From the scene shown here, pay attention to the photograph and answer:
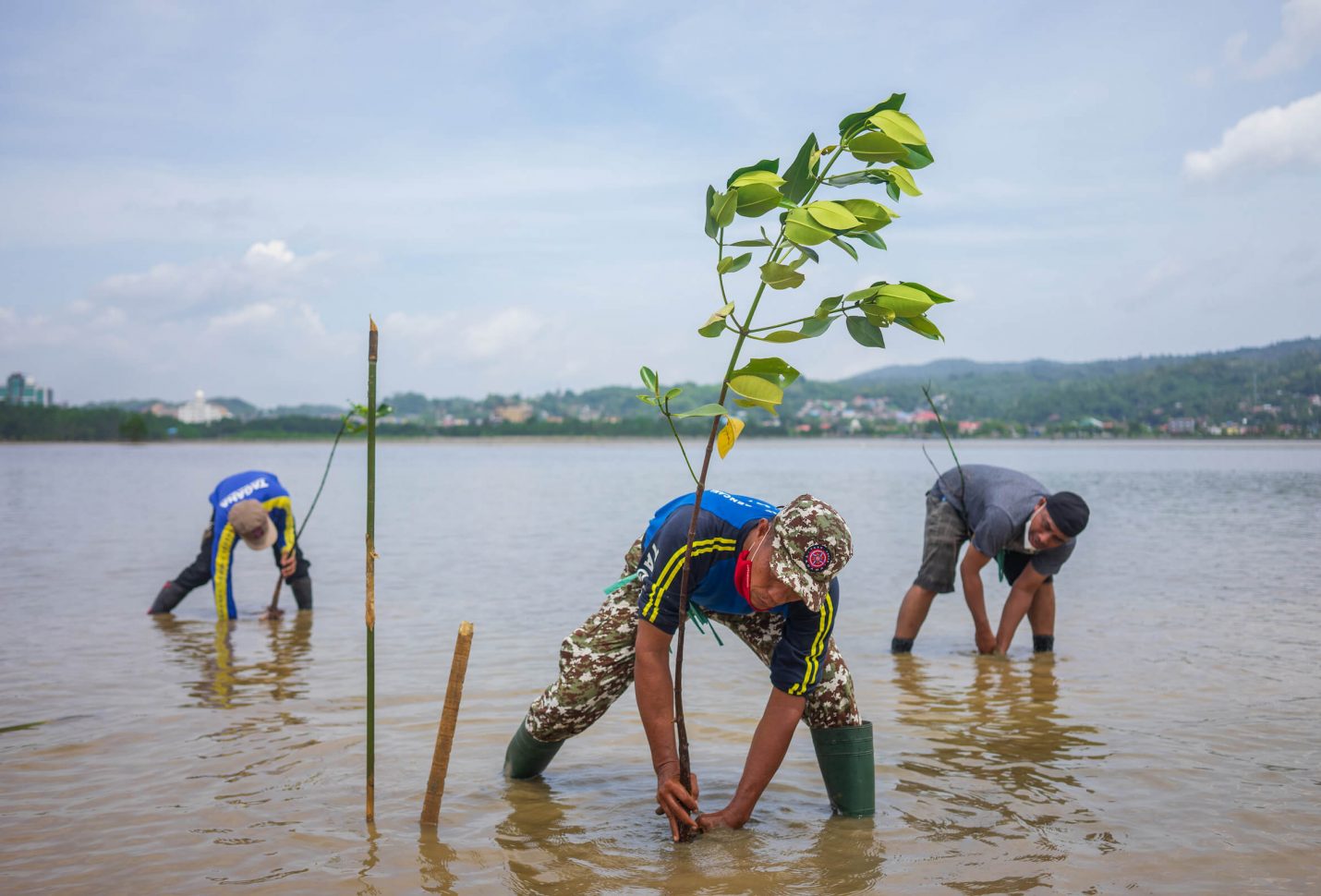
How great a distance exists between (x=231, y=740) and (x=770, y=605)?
3.59 meters

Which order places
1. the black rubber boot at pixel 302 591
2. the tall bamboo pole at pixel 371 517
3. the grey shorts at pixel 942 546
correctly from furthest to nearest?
the black rubber boot at pixel 302 591, the grey shorts at pixel 942 546, the tall bamboo pole at pixel 371 517

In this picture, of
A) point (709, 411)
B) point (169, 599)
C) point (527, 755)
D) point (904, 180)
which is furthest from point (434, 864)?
point (169, 599)

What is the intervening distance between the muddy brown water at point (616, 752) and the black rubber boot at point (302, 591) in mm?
265

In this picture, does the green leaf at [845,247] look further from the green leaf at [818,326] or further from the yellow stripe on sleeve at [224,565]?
the yellow stripe on sleeve at [224,565]

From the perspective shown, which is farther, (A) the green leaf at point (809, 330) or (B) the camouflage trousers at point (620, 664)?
(B) the camouflage trousers at point (620, 664)

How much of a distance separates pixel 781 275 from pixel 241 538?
7.12 m

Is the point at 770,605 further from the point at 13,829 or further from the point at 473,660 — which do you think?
the point at 473,660

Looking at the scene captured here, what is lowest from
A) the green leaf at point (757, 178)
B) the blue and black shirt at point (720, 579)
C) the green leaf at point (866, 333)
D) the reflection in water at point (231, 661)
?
the reflection in water at point (231, 661)

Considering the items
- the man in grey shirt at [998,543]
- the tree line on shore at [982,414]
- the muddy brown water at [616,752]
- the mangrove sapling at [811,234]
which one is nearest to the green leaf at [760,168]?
the mangrove sapling at [811,234]

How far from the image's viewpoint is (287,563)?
970cm

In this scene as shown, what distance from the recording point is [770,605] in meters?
3.57

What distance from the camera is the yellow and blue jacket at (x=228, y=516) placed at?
28.9 ft

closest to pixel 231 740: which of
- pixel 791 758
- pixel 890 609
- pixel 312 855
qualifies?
pixel 312 855

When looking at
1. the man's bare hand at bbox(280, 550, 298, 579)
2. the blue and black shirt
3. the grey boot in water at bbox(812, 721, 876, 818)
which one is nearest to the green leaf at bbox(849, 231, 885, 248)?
the blue and black shirt
